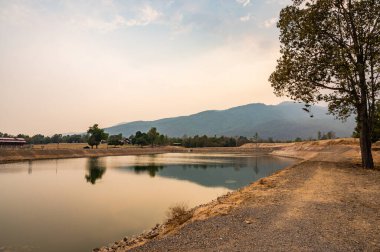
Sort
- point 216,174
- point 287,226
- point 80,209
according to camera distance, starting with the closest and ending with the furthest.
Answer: point 287,226, point 80,209, point 216,174

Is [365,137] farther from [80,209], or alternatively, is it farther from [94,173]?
[94,173]

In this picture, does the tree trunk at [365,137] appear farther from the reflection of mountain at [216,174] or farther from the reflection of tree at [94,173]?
the reflection of tree at [94,173]

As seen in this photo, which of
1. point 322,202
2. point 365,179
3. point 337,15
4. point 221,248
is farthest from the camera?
point 337,15

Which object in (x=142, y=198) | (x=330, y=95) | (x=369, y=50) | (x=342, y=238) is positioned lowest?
(x=142, y=198)

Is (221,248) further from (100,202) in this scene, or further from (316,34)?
(316,34)

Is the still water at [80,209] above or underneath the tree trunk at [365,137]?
underneath

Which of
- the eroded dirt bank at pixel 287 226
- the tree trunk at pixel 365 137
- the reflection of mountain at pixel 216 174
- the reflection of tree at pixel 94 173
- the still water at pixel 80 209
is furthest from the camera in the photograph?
the reflection of tree at pixel 94 173

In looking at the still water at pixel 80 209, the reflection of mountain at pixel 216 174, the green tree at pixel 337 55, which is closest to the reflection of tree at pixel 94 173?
the still water at pixel 80 209

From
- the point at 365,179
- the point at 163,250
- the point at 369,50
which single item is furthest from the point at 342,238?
the point at 369,50

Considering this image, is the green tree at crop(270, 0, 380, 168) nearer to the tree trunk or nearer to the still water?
the tree trunk

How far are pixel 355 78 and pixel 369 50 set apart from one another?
3.36 m

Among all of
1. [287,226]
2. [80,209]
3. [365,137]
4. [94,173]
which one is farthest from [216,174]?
[287,226]

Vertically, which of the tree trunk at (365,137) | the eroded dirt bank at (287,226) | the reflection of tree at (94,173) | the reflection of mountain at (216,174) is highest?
the tree trunk at (365,137)

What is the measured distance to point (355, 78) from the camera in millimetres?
36156
